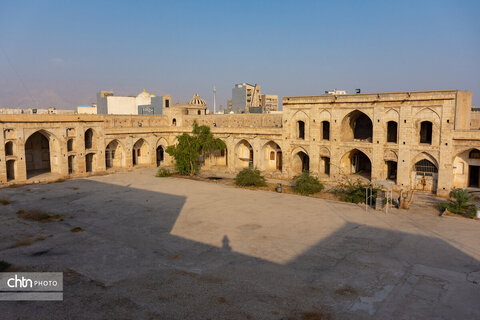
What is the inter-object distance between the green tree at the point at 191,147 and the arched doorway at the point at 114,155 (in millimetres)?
6323

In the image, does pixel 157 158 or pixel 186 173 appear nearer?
pixel 186 173

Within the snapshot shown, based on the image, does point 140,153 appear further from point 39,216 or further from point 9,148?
point 39,216

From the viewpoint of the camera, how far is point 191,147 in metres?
28.2

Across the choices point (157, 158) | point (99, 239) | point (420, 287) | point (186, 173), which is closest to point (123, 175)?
point (186, 173)

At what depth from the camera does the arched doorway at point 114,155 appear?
32281mm

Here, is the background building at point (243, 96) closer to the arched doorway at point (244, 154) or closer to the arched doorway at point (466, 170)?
the arched doorway at point (244, 154)

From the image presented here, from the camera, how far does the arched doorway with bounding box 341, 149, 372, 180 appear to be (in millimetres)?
25888

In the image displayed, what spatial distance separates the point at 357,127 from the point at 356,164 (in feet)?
9.19

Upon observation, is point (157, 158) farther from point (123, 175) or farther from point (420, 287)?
point (420, 287)

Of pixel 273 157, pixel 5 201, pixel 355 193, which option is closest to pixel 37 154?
pixel 5 201

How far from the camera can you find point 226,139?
31172 mm

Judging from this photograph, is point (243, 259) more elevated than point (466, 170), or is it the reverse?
point (466, 170)

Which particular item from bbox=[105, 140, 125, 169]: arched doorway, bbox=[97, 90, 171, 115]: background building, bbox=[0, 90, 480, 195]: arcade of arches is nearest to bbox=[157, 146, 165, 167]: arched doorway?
bbox=[0, 90, 480, 195]: arcade of arches

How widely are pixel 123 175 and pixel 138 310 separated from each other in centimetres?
2129
